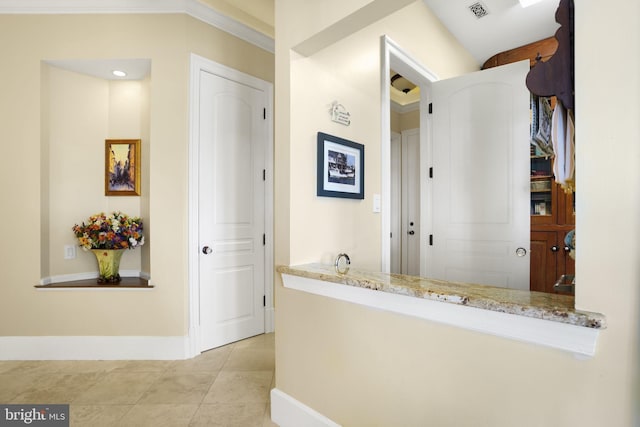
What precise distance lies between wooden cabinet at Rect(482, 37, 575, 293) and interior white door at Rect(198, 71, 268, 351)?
8.02 feet

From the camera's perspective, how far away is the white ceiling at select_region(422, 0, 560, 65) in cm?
257

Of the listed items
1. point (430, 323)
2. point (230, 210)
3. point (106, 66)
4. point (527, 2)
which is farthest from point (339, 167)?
point (106, 66)

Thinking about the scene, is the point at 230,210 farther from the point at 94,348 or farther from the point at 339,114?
the point at 94,348

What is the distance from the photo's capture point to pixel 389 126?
2.31m

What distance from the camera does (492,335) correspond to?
1.00 meters

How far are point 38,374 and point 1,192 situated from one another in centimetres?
143

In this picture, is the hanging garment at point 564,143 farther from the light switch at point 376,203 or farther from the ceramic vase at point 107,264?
the ceramic vase at point 107,264

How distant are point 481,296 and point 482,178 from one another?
1613mm

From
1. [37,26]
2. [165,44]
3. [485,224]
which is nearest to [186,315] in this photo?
[165,44]

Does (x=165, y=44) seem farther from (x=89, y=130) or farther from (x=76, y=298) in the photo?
(x=76, y=298)

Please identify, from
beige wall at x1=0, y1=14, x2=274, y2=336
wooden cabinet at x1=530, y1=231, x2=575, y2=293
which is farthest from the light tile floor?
wooden cabinet at x1=530, y1=231, x2=575, y2=293

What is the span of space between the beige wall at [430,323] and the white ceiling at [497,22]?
32.9 inches

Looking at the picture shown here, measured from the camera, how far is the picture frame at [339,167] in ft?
5.88

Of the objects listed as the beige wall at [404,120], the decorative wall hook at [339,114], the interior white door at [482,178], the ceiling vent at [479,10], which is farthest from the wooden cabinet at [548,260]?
the beige wall at [404,120]
